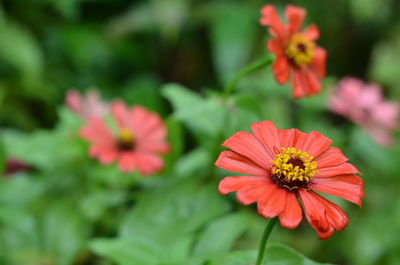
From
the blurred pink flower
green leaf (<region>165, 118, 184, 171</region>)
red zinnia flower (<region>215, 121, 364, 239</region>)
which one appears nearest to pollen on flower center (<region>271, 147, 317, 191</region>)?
red zinnia flower (<region>215, 121, 364, 239</region>)

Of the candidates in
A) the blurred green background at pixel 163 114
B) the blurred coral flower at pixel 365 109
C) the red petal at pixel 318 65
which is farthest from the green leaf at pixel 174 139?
the blurred coral flower at pixel 365 109

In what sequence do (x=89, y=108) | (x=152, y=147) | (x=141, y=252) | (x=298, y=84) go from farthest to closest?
1. (x=89, y=108)
2. (x=152, y=147)
3. (x=298, y=84)
4. (x=141, y=252)

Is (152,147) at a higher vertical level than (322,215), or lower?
higher

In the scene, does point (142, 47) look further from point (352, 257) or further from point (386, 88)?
point (352, 257)

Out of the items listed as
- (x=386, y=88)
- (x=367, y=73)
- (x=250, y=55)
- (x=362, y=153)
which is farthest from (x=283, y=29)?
(x=367, y=73)

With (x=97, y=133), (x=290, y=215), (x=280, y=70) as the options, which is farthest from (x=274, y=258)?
(x=97, y=133)

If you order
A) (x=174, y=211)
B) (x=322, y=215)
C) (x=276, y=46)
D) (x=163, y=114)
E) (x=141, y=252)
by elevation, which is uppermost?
(x=163, y=114)

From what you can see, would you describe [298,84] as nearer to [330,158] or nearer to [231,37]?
[330,158]
